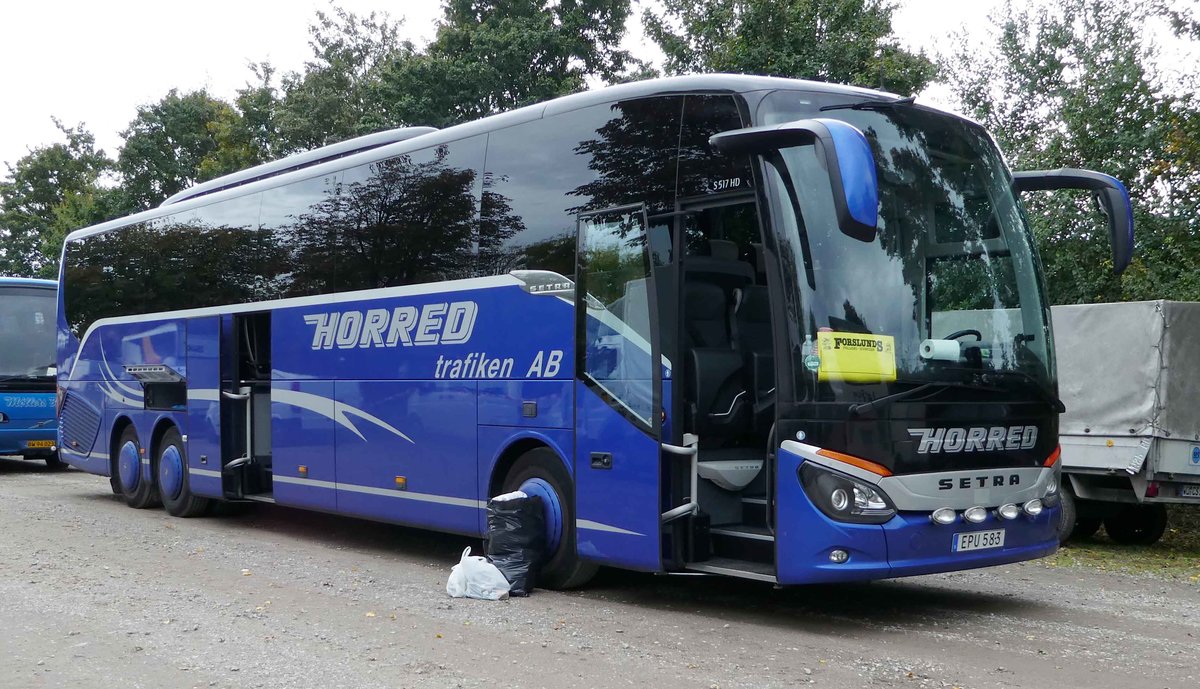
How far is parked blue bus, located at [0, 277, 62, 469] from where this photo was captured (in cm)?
2100

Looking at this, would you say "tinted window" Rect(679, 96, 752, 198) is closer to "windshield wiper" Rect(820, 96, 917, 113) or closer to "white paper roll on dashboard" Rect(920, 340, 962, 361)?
"windshield wiper" Rect(820, 96, 917, 113)

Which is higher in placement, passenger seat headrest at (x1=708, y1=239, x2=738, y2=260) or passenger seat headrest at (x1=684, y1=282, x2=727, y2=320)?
passenger seat headrest at (x1=708, y1=239, x2=738, y2=260)

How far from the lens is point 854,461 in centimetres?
707

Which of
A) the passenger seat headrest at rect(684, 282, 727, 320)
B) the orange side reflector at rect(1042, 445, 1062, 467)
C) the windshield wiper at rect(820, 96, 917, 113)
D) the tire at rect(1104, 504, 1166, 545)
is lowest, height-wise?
the tire at rect(1104, 504, 1166, 545)

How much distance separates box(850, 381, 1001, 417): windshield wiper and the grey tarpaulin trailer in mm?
5183

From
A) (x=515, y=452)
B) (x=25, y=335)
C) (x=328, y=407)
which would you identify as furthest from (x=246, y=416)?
(x=25, y=335)

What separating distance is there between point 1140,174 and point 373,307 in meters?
12.2

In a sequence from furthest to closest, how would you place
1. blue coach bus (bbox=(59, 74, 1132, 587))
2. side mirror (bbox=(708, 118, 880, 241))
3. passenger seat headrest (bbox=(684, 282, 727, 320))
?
passenger seat headrest (bbox=(684, 282, 727, 320)), blue coach bus (bbox=(59, 74, 1132, 587)), side mirror (bbox=(708, 118, 880, 241))

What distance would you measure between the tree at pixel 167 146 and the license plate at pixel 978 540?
42.0 metres

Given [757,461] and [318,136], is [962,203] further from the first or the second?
[318,136]

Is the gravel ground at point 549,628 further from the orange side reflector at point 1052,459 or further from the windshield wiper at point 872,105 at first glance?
the windshield wiper at point 872,105

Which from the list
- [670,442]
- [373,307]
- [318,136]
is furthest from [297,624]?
[318,136]

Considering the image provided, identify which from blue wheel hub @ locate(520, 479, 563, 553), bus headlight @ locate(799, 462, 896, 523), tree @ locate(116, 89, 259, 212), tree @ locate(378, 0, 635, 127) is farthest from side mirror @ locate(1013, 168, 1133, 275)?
tree @ locate(116, 89, 259, 212)

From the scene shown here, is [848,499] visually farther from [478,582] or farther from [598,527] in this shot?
[478,582]
